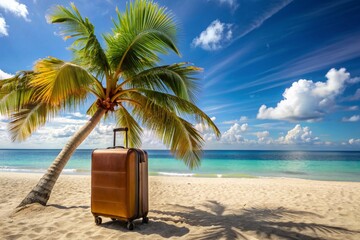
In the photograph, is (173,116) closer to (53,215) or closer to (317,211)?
(53,215)

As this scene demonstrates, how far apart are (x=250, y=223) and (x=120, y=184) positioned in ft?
7.77

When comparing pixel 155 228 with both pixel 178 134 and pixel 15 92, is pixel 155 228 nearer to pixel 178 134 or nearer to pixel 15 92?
pixel 178 134

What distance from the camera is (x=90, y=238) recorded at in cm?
357

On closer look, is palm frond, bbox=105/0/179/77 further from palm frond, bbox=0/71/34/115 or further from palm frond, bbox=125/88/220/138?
palm frond, bbox=0/71/34/115

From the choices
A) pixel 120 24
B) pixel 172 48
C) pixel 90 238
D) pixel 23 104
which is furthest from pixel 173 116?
pixel 23 104

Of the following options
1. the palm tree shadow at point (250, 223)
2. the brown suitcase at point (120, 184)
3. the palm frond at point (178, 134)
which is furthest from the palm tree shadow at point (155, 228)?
the palm frond at point (178, 134)

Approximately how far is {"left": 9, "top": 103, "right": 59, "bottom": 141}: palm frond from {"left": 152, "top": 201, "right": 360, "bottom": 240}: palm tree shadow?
3.73 m

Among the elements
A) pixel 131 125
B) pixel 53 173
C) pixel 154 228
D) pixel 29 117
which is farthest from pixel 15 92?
pixel 154 228

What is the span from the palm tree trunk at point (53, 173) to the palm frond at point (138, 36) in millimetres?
1646

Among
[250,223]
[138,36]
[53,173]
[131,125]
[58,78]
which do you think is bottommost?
[250,223]

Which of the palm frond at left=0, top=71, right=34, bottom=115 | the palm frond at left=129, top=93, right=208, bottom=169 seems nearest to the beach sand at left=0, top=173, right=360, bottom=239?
the palm frond at left=129, top=93, right=208, bottom=169

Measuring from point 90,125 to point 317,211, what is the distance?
17.8ft

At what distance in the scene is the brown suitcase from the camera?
151 inches

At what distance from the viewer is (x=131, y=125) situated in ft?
24.7
